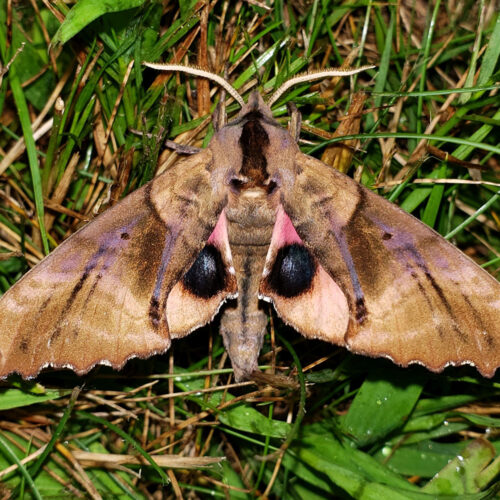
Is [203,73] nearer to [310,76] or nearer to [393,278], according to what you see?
[310,76]

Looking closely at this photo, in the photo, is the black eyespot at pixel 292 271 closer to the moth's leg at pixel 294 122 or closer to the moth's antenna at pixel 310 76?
the moth's leg at pixel 294 122

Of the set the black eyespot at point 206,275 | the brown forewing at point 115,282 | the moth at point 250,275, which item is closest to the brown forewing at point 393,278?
the moth at point 250,275

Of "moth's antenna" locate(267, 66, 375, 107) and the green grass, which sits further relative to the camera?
the green grass

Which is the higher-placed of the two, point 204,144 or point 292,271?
point 204,144

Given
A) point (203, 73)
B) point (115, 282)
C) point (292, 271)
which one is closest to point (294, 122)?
point (203, 73)

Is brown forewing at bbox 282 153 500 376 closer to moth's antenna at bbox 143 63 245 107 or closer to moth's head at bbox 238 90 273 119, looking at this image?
moth's head at bbox 238 90 273 119

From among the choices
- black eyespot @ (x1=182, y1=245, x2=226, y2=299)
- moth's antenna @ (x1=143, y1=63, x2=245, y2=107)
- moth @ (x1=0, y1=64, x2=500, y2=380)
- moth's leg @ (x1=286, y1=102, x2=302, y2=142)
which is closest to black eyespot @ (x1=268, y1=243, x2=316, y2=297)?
moth @ (x1=0, y1=64, x2=500, y2=380)
